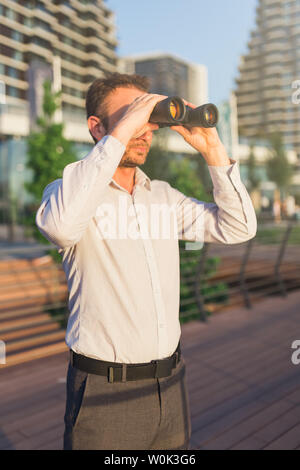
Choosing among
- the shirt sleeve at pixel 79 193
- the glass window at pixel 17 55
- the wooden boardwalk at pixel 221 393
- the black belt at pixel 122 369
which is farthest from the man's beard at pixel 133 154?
the glass window at pixel 17 55

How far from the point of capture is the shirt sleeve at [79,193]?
3.29 feet

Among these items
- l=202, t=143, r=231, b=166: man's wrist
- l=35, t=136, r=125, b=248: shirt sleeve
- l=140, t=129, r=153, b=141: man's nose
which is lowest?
l=35, t=136, r=125, b=248: shirt sleeve

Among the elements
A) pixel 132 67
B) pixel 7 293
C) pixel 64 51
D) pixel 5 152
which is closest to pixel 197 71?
pixel 132 67

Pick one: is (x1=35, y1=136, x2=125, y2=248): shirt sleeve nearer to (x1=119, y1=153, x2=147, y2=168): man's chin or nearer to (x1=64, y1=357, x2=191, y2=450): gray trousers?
(x1=119, y1=153, x2=147, y2=168): man's chin

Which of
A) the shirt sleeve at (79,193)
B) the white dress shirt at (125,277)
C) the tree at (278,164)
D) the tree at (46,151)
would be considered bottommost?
the white dress shirt at (125,277)

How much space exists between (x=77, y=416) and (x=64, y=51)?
6202 cm

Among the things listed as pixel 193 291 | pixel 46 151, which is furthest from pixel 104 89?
pixel 46 151

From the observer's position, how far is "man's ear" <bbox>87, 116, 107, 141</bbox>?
4.06 ft

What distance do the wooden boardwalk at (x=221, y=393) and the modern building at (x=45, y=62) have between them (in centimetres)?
397

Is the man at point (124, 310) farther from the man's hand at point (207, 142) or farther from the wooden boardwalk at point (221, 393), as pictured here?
the wooden boardwalk at point (221, 393)

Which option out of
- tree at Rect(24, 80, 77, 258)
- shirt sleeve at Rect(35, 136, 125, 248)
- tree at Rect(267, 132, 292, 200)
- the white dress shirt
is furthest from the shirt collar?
tree at Rect(267, 132, 292, 200)

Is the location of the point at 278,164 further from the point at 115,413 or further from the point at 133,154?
the point at 115,413

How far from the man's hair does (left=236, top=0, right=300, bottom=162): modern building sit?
292ft
